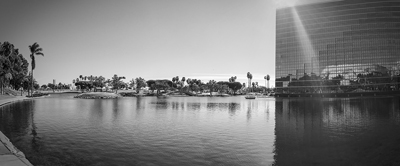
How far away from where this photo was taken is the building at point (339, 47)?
149750 mm

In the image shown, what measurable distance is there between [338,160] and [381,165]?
1910 millimetres

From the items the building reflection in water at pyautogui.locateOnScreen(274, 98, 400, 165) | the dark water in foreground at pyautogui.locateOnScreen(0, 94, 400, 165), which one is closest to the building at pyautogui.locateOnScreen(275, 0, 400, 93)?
the building reflection in water at pyautogui.locateOnScreen(274, 98, 400, 165)

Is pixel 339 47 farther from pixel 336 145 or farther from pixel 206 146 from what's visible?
pixel 206 146

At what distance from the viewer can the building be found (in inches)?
5896

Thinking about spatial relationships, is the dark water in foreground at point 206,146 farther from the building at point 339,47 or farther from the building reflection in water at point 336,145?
the building at point 339,47

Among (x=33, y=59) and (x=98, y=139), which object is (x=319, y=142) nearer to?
(x=98, y=139)

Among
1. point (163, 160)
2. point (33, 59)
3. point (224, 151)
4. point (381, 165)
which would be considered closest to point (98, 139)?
point (163, 160)

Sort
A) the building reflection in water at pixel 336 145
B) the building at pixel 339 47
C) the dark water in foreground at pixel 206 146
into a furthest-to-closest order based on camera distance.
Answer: the building at pixel 339 47
the building reflection in water at pixel 336 145
the dark water in foreground at pixel 206 146

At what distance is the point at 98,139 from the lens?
1805 centimetres

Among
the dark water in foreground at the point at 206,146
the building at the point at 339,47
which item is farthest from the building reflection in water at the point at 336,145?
the building at the point at 339,47

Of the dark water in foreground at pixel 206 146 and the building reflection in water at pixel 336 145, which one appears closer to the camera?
the dark water in foreground at pixel 206 146

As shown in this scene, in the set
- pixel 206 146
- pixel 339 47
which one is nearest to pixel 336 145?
pixel 206 146

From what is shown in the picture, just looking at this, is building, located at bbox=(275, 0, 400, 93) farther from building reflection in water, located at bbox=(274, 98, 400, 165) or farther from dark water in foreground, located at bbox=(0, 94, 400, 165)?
dark water in foreground, located at bbox=(0, 94, 400, 165)

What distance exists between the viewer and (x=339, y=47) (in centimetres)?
16000
